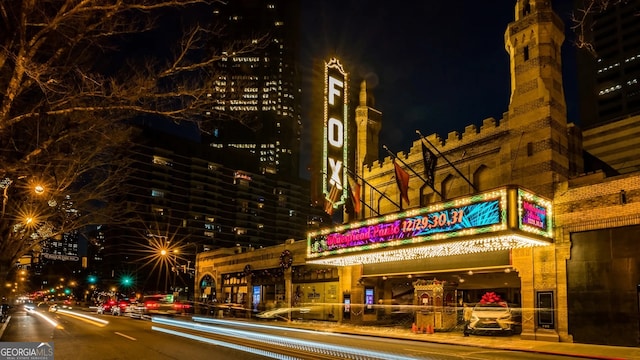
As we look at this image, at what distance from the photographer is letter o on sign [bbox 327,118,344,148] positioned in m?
33.1

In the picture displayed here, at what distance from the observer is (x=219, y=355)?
14938mm

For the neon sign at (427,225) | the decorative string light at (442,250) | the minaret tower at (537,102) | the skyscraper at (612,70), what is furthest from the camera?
the skyscraper at (612,70)

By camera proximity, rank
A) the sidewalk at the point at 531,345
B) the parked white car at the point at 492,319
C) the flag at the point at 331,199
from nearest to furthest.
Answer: the sidewalk at the point at 531,345, the parked white car at the point at 492,319, the flag at the point at 331,199

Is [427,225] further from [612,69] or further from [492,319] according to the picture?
[612,69]

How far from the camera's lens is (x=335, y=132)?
33.5 metres

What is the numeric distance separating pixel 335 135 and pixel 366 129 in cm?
437

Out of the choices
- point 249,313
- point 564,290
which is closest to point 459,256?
point 564,290

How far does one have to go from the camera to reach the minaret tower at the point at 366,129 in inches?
1438

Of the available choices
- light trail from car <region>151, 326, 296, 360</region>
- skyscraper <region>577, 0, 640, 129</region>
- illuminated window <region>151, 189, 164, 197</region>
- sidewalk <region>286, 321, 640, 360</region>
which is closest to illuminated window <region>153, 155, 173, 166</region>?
illuminated window <region>151, 189, 164, 197</region>

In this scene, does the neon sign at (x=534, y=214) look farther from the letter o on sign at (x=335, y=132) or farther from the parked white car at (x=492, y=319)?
the letter o on sign at (x=335, y=132)

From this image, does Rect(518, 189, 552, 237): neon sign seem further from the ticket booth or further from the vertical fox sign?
the vertical fox sign

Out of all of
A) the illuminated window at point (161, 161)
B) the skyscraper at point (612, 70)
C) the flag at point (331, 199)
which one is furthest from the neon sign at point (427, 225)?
the illuminated window at point (161, 161)

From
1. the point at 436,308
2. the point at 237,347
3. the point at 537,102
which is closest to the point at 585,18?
the point at 537,102

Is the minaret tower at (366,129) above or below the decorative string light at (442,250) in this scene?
above
